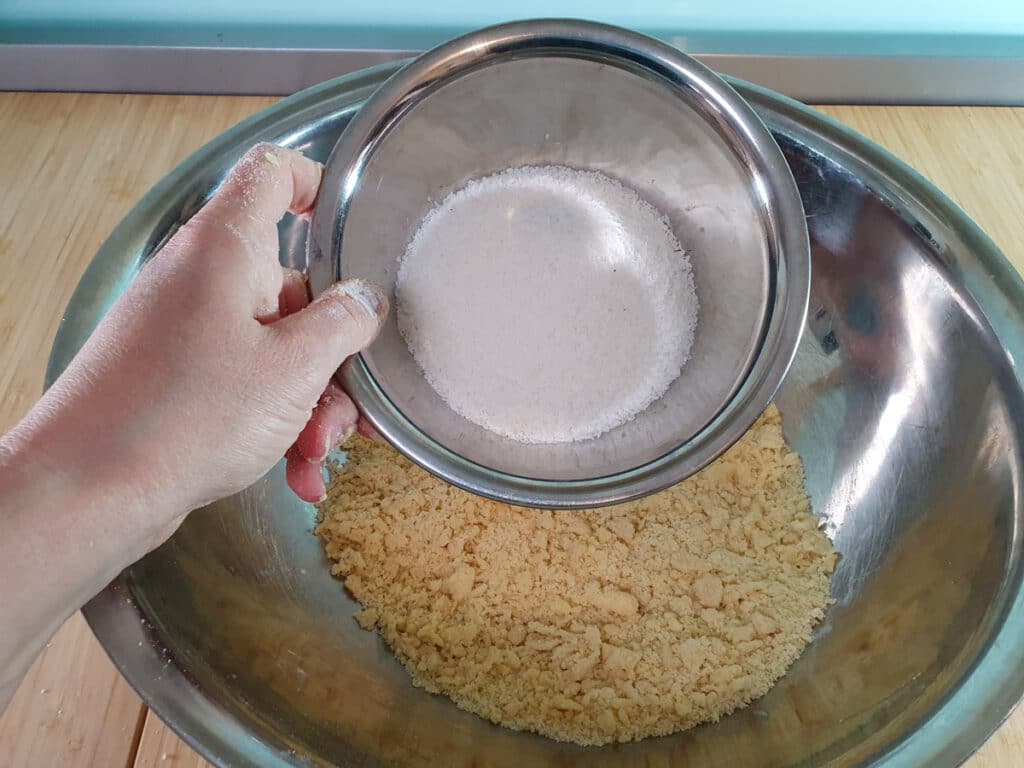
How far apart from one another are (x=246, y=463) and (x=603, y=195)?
398 millimetres

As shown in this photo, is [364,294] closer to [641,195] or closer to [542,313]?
[542,313]

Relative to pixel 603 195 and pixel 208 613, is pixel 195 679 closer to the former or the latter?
pixel 208 613

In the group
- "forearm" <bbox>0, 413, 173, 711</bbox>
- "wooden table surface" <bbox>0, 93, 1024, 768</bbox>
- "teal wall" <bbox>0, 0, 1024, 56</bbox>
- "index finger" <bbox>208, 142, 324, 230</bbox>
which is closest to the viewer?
"forearm" <bbox>0, 413, 173, 711</bbox>

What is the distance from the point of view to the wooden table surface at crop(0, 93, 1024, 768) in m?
0.67

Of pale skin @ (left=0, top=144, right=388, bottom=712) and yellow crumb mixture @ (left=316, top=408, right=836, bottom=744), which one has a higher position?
pale skin @ (left=0, top=144, right=388, bottom=712)

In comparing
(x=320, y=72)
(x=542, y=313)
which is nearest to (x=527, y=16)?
(x=320, y=72)

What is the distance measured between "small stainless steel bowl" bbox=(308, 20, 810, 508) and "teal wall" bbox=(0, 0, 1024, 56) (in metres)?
0.45

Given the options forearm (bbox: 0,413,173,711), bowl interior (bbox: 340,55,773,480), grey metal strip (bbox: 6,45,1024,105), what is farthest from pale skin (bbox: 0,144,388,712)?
grey metal strip (bbox: 6,45,1024,105)

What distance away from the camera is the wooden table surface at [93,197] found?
26.5 inches

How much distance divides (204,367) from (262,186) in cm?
16

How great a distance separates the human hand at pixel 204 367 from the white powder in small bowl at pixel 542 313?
0.33 feet

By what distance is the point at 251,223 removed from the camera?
0.57 meters

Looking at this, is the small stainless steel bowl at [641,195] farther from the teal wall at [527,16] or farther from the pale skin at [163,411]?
the teal wall at [527,16]

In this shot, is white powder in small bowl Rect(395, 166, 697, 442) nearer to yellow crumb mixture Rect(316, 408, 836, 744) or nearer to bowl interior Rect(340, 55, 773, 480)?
bowl interior Rect(340, 55, 773, 480)
